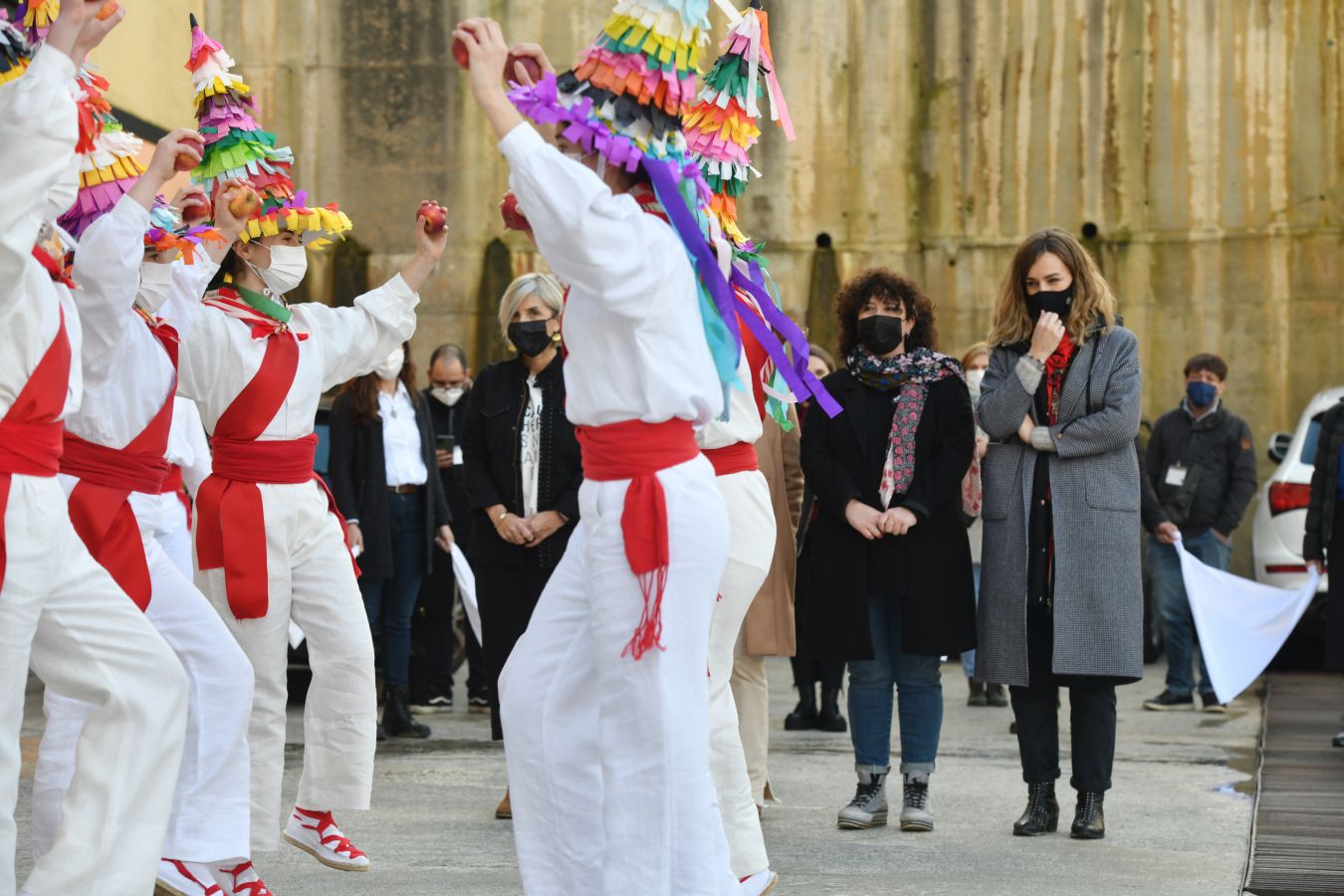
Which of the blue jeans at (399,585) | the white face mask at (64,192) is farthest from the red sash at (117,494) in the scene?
the blue jeans at (399,585)

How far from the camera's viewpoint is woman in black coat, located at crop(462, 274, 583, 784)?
7.47 meters

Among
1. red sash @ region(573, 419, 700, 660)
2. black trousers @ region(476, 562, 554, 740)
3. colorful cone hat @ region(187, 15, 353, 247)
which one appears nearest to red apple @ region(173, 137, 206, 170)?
colorful cone hat @ region(187, 15, 353, 247)

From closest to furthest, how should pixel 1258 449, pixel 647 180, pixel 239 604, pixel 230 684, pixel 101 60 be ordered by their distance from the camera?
1. pixel 647 180
2. pixel 230 684
3. pixel 239 604
4. pixel 101 60
5. pixel 1258 449

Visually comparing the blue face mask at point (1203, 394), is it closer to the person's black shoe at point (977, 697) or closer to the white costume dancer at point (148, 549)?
the person's black shoe at point (977, 697)

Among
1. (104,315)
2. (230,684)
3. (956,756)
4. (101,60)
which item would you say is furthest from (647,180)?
(101,60)

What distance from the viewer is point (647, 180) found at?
4746 mm

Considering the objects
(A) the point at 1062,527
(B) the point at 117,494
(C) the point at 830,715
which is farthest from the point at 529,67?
(C) the point at 830,715

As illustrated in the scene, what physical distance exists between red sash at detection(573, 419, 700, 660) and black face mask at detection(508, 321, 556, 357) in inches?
113

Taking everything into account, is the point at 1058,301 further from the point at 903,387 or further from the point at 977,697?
the point at 977,697

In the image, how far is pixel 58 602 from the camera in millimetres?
4359

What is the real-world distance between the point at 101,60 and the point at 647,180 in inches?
306

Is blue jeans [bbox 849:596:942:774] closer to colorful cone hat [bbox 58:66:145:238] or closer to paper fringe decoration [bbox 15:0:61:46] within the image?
colorful cone hat [bbox 58:66:145:238]

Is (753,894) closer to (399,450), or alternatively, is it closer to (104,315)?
(104,315)

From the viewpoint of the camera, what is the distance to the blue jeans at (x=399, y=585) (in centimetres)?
952
